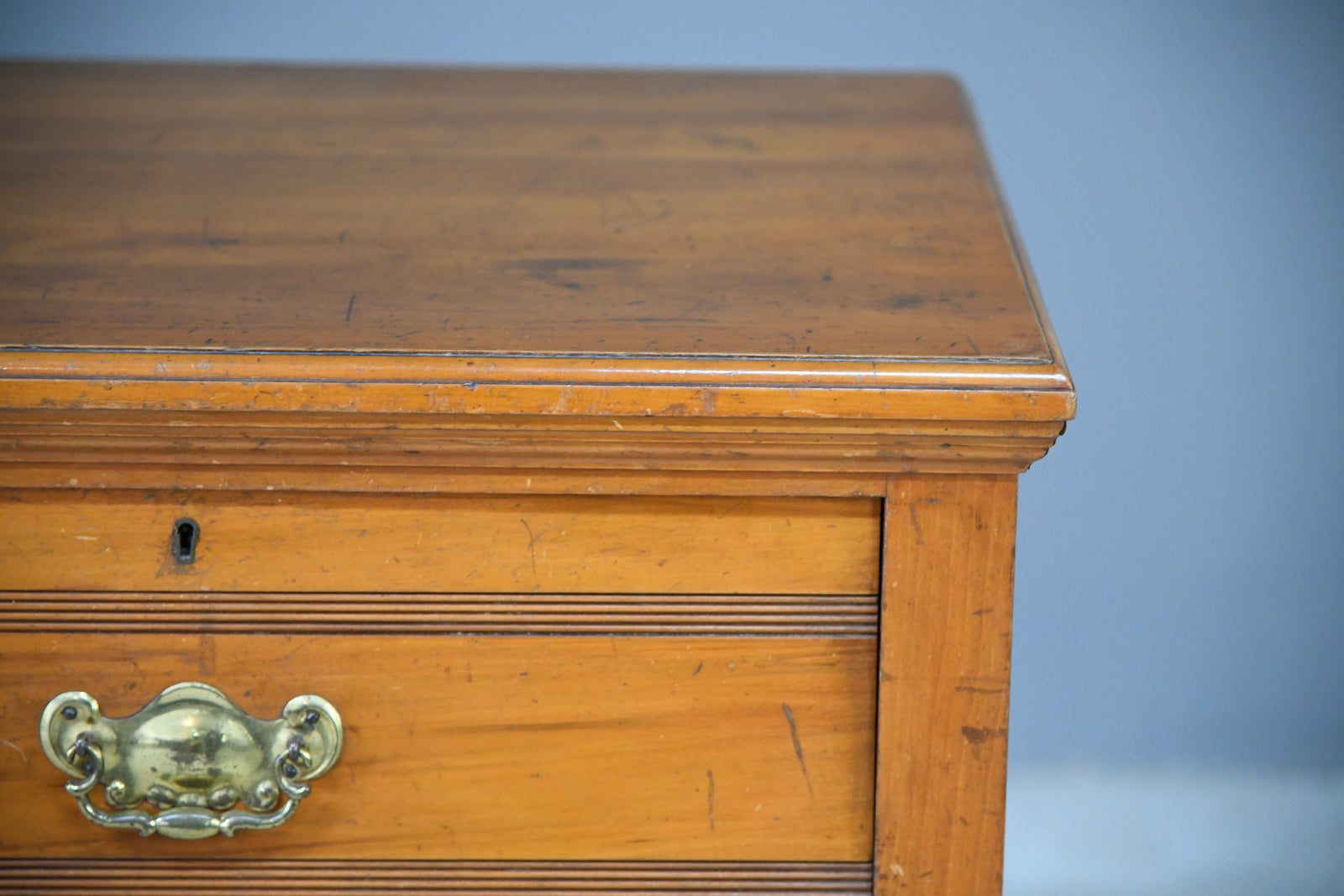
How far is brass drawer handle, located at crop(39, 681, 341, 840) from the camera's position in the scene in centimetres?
54

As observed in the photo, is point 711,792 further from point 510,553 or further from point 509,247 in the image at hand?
point 509,247

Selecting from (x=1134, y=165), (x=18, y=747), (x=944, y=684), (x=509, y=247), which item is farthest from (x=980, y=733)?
(x=1134, y=165)

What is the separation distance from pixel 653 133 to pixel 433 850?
1.44 feet

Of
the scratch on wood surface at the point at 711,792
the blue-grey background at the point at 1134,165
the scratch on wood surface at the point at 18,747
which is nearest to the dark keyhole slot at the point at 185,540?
the scratch on wood surface at the point at 18,747

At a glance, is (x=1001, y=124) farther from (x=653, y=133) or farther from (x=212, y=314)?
(x=212, y=314)

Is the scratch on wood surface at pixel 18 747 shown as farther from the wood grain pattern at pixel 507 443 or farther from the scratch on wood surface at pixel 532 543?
the scratch on wood surface at pixel 532 543

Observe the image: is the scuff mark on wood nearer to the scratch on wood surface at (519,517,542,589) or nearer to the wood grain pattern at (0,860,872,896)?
the wood grain pattern at (0,860,872,896)

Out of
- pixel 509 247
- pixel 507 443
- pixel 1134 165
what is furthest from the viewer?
pixel 1134 165

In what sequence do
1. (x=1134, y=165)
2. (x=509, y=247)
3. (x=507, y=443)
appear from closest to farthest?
(x=507, y=443) < (x=509, y=247) < (x=1134, y=165)

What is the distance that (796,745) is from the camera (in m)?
0.56

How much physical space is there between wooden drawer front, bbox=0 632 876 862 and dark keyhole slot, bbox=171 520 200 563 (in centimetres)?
4

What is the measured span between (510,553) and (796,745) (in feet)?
0.49

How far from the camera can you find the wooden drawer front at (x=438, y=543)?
1.73 feet

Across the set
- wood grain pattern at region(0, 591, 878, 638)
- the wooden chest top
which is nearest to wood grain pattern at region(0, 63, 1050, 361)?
the wooden chest top
